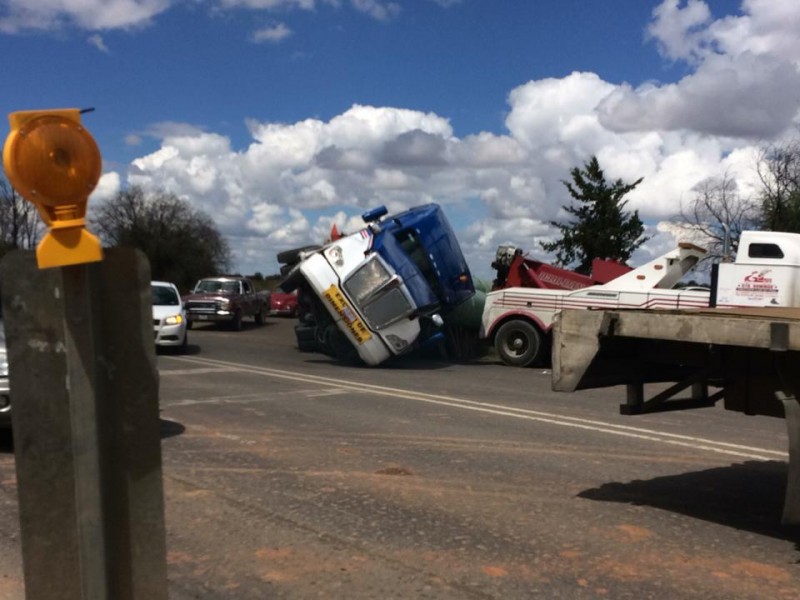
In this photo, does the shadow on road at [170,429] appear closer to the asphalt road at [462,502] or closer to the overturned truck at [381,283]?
the asphalt road at [462,502]

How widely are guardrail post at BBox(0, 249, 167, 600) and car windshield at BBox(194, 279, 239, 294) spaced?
27.3 m

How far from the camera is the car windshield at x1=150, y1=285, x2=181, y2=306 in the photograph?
19578 millimetres

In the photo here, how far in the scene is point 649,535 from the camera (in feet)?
17.6

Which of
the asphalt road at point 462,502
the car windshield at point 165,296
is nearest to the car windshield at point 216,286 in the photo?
the car windshield at point 165,296

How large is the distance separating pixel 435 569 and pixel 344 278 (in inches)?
476

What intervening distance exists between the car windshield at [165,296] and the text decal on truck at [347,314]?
4788mm

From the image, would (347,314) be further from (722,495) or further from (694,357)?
(694,357)

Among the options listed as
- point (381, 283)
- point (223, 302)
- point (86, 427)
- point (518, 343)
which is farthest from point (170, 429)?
point (223, 302)

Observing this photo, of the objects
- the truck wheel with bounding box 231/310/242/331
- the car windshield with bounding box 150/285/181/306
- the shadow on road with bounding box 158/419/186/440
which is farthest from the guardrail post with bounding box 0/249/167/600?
the truck wheel with bounding box 231/310/242/331

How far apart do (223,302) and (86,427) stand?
26178 mm

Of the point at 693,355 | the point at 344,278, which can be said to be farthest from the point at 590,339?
the point at 344,278

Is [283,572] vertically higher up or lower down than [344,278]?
lower down

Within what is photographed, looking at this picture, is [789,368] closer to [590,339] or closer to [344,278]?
[590,339]

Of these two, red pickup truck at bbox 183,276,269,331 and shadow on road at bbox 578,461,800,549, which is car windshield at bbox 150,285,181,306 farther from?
shadow on road at bbox 578,461,800,549
